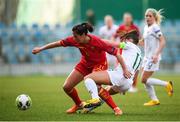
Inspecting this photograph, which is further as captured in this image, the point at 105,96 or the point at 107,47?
the point at 105,96

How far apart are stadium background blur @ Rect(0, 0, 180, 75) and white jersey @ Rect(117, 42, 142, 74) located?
52.3 ft

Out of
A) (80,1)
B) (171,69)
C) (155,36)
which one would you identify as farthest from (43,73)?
(155,36)

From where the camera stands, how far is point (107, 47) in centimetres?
1190

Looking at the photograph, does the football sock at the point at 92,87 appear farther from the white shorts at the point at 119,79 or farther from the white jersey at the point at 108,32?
the white jersey at the point at 108,32

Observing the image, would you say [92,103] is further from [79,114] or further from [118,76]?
[79,114]

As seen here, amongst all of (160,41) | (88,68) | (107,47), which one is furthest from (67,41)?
(160,41)

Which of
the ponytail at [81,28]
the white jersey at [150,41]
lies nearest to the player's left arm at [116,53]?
the ponytail at [81,28]

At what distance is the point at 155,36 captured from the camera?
14.9 m

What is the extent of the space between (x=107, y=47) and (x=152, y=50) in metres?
3.31

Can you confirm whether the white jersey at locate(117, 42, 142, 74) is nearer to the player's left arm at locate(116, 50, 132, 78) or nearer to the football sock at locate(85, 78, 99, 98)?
the player's left arm at locate(116, 50, 132, 78)

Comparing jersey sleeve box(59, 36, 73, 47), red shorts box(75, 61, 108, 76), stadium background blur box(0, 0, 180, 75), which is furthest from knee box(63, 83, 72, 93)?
stadium background blur box(0, 0, 180, 75)

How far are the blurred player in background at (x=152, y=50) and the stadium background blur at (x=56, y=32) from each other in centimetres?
1333

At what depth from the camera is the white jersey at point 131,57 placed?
12289 mm

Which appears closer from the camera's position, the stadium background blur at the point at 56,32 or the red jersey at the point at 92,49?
the red jersey at the point at 92,49
